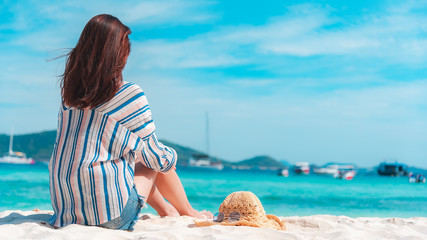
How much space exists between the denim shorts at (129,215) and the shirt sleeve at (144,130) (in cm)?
23

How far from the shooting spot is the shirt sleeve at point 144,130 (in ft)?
8.93

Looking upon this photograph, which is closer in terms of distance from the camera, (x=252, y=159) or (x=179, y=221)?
(x=179, y=221)

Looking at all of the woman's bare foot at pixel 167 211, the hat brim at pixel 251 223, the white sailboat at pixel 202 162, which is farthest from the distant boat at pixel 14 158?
the hat brim at pixel 251 223

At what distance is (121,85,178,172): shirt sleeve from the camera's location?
2.72 m

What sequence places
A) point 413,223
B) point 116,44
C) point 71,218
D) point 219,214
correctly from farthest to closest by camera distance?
1. point 413,223
2. point 219,214
3. point 71,218
4. point 116,44

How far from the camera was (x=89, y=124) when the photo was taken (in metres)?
2.69

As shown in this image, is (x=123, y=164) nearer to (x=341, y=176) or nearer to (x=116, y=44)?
(x=116, y=44)

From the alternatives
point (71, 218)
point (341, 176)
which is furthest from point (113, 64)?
point (341, 176)

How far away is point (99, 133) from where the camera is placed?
268 centimetres

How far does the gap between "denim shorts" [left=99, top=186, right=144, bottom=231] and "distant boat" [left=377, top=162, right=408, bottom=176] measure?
48.0 m

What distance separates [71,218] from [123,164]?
0.51 meters

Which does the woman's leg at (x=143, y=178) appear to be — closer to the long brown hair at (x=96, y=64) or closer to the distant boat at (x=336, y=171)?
the long brown hair at (x=96, y=64)

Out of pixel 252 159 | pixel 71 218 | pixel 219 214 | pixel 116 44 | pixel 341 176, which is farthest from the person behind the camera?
pixel 252 159

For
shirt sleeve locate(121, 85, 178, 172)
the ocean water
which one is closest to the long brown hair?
shirt sleeve locate(121, 85, 178, 172)
